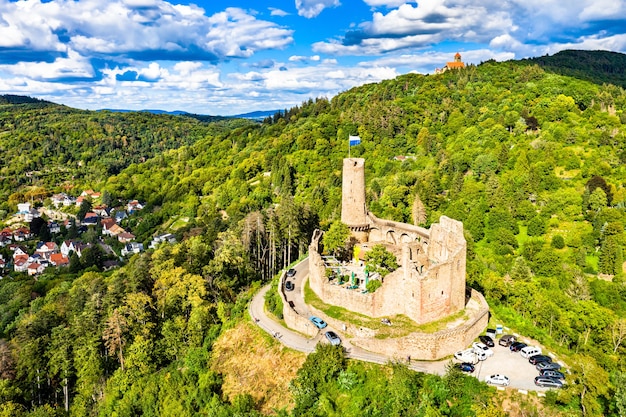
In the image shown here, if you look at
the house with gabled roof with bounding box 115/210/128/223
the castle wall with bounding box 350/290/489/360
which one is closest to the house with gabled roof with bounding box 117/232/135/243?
the house with gabled roof with bounding box 115/210/128/223

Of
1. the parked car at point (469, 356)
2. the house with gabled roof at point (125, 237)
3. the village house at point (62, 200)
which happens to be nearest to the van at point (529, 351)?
the parked car at point (469, 356)

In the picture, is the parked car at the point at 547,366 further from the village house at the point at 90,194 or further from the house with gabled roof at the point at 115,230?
the village house at the point at 90,194

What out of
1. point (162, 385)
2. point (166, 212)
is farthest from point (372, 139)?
point (162, 385)

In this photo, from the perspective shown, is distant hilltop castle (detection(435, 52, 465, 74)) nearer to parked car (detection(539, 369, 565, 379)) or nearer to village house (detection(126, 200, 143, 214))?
village house (detection(126, 200, 143, 214))

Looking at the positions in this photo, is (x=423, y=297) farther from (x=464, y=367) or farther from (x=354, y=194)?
(x=354, y=194)

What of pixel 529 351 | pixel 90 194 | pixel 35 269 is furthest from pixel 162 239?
pixel 529 351
